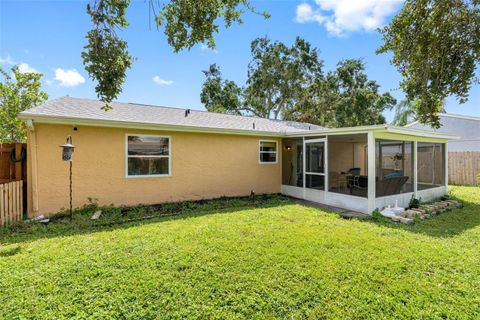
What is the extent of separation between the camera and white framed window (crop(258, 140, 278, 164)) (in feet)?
36.1

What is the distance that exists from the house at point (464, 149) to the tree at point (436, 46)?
9927mm

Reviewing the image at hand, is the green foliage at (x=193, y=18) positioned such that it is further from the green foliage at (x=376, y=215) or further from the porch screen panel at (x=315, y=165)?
the green foliage at (x=376, y=215)

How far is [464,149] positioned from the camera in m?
16.9

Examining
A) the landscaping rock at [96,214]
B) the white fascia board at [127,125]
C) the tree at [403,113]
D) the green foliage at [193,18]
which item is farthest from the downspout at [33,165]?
→ the tree at [403,113]

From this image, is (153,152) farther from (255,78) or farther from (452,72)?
(255,78)

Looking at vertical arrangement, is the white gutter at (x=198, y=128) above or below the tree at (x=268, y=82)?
below

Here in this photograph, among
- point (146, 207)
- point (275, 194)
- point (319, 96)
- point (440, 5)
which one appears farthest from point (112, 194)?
point (319, 96)

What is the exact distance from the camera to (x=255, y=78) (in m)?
22.6

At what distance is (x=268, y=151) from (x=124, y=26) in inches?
313

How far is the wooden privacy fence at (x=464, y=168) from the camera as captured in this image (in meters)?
14.1

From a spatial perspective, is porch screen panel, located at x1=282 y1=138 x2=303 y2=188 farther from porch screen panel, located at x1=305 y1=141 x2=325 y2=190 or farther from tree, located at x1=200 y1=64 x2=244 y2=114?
tree, located at x1=200 y1=64 x2=244 y2=114

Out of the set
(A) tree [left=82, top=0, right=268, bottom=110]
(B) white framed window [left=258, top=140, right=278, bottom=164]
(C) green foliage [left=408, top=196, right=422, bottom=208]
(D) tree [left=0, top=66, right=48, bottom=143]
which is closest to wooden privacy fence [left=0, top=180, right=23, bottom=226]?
(A) tree [left=82, top=0, right=268, bottom=110]

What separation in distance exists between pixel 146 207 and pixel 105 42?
5.42 meters

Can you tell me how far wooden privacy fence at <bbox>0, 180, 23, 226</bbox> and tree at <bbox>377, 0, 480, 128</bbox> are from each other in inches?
446
